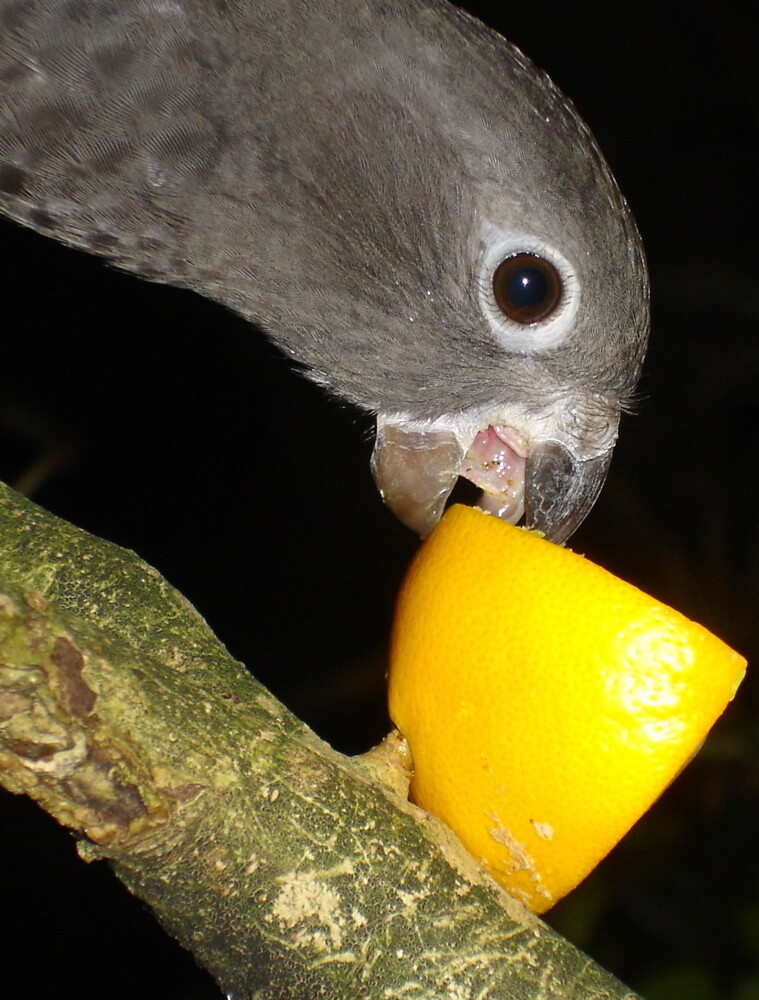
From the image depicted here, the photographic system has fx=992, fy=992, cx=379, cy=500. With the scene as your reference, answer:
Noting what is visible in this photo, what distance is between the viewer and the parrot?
74.1 inches

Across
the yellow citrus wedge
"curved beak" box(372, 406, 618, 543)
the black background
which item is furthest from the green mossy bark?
the black background

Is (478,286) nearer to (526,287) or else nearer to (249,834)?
(526,287)

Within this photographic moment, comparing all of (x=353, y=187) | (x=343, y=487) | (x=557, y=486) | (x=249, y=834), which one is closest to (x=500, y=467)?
(x=557, y=486)

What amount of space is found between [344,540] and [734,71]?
356 cm

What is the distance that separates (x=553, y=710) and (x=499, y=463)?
1.00m

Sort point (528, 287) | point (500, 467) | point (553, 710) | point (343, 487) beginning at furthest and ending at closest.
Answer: point (343, 487) → point (500, 467) → point (528, 287) → point (553, 710)

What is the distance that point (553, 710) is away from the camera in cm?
125

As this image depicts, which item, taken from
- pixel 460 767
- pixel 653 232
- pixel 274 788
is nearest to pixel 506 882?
pixel 460 767

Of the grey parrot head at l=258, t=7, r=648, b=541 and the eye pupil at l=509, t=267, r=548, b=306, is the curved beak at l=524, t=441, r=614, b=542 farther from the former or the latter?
the eye pupil at l=509, t=267, r=548, b=306

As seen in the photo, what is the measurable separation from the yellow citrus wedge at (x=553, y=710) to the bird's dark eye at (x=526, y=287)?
2.45 ft

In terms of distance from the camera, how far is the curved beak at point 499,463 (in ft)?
7.12

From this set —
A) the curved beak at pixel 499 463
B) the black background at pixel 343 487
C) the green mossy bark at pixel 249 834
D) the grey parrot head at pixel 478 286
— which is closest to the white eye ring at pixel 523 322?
the grey parrot head at pixel 478 286

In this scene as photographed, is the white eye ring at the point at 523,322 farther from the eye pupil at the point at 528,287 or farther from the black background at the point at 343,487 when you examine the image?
the black background at the point at 343,487

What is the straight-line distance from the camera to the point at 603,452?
2.24 meters
